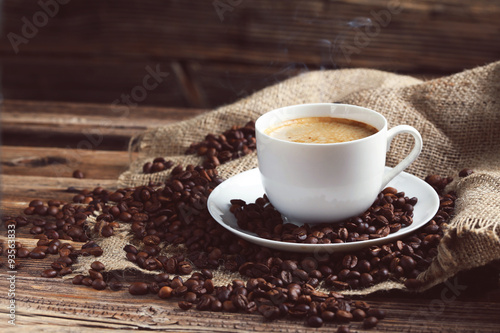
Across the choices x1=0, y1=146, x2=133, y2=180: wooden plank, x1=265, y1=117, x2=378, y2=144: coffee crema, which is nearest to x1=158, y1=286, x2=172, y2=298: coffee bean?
x1=265, y1=117, x2=378, y2=144: coffee crema

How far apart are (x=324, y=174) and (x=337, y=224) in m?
0.15

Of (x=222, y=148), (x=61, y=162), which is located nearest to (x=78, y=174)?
(x=61, y=162)

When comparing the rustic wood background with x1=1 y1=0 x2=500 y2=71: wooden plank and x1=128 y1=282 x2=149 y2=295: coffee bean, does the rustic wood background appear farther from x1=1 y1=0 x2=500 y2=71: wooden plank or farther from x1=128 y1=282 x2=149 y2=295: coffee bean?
x1=128 y1=282 x2=149 y2=295: coffee bean

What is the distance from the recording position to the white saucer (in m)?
1.27

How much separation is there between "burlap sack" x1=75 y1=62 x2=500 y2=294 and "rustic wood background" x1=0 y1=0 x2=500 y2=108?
1.00 meters

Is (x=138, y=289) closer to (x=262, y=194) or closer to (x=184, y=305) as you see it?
(x=184, y=305)

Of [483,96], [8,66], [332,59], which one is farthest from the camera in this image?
[8,66]

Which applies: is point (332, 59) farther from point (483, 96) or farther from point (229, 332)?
point (229, 332)

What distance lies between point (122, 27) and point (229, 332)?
2.52 metres

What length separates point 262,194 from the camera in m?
1.61

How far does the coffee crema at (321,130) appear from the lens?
146 cm

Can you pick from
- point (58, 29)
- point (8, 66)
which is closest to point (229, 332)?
point (58, 29)

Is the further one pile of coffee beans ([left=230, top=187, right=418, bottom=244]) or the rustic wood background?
the rustic wood background

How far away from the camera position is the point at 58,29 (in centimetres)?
331
